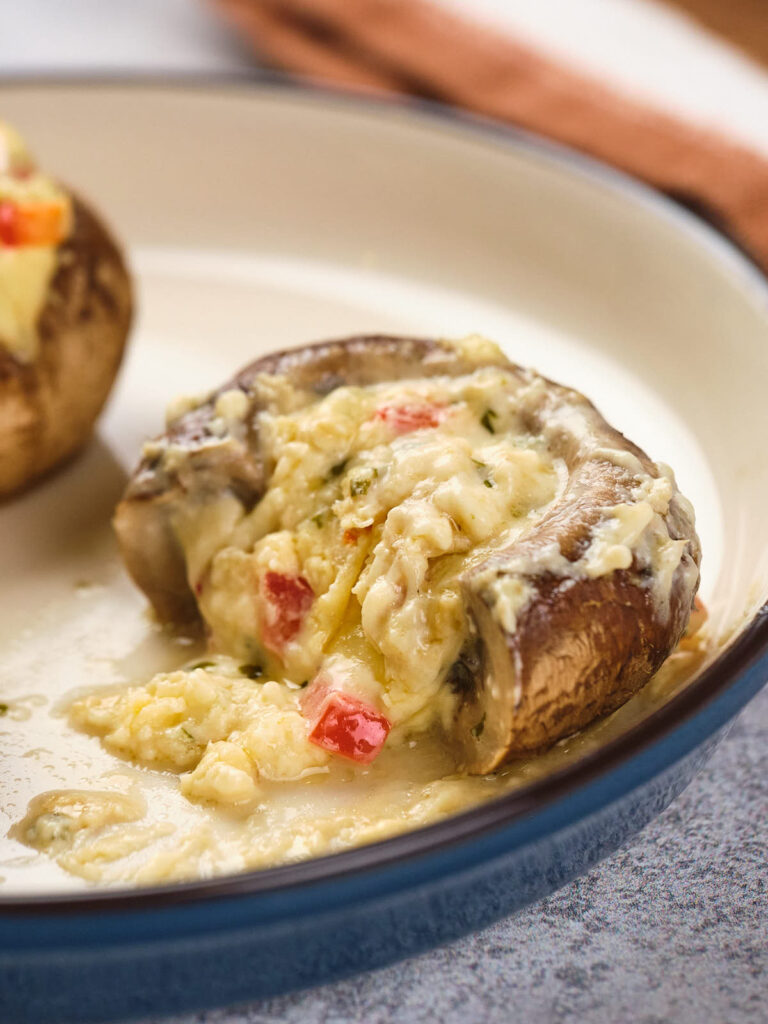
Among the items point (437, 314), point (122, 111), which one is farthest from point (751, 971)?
point (122, 111)

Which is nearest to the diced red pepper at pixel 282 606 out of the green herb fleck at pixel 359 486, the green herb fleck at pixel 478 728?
the green herb fleck at pixel 359 486

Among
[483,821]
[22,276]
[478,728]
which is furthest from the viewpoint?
[22,276]

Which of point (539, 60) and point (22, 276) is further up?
point (539, 60)

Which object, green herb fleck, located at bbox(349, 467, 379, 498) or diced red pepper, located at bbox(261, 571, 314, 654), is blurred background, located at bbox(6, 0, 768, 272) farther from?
diced red pepper, located at bbox(261, 571, 314, 654)

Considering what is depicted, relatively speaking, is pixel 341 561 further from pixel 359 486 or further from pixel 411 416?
pixel 411 416

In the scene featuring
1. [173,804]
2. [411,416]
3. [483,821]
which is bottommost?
[173,804]

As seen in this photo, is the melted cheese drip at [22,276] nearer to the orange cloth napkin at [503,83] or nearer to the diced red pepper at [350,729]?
the diced red pepper at [350,729]

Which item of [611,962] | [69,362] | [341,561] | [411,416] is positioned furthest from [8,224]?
[611,962]
